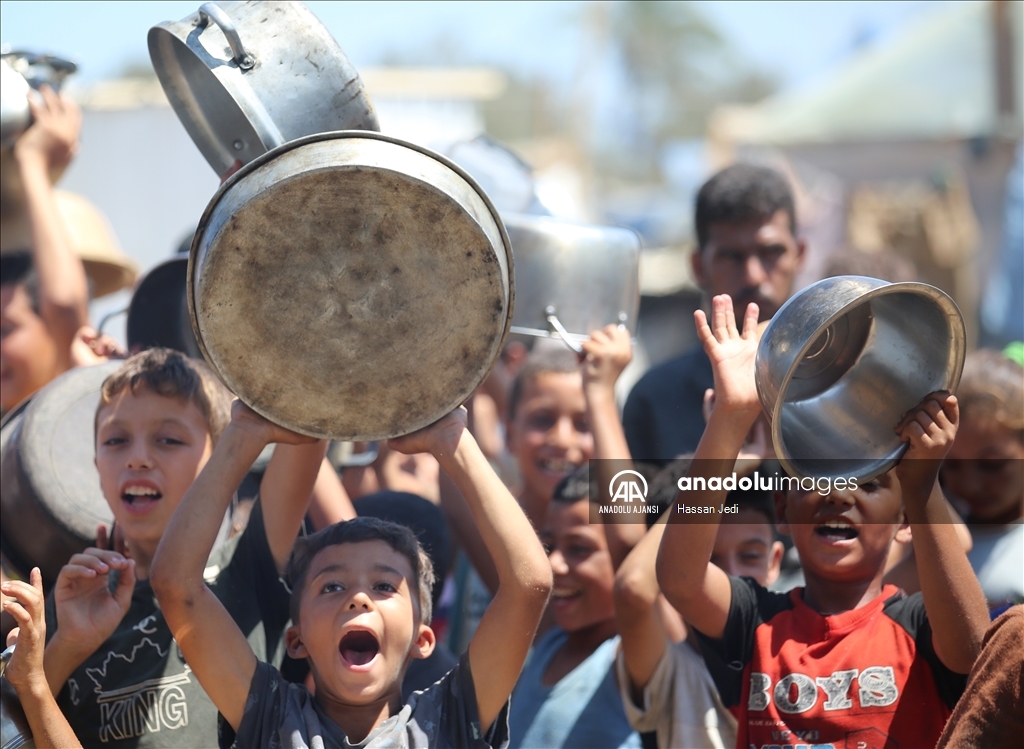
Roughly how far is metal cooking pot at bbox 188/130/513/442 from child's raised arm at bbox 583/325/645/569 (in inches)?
34.1

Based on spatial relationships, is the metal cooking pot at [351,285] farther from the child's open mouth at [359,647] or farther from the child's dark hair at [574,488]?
the child's dark hair at [574,488]

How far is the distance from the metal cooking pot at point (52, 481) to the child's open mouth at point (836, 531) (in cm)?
177

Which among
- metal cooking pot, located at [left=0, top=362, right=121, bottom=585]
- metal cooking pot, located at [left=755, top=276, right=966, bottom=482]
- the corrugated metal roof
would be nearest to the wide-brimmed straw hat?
metal cooking pot, located at [left=0, top=362, right=121, bottom=585]

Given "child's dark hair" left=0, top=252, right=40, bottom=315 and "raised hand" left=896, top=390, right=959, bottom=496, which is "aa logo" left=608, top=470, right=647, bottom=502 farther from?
"child's dark hair" left=0, top=252, right=40, bottom=315

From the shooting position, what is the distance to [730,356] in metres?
2.50

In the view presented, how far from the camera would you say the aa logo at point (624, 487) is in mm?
3061

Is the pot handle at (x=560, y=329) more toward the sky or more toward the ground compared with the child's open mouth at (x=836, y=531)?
more toward the sky

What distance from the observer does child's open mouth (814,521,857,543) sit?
2631 mm

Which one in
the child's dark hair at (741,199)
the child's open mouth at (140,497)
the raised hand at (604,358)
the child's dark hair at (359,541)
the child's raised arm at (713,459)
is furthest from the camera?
the child's dark hair at (741,199)

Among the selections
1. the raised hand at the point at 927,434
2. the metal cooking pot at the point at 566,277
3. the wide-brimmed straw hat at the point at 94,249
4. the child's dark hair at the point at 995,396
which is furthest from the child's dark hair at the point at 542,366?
the raised hand at the point at 927,434

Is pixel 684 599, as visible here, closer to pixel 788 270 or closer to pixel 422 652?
pixel 422 652

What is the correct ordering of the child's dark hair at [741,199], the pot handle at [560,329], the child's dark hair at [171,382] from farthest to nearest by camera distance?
the child's dark hair at [741,199]
the pot handle at [560,329]
the child's dark hair at [171,382]

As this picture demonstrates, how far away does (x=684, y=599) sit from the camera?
2.55 meters

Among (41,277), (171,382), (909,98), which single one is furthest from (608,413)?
(909,98)
